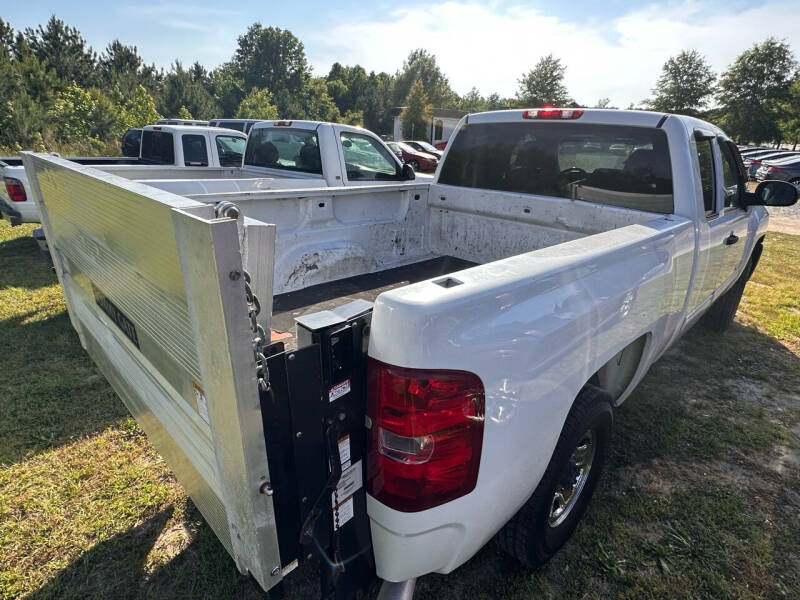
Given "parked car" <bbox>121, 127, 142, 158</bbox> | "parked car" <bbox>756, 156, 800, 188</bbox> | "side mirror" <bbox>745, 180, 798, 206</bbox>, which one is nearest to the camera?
"side mirror" <bbox>745, 180, 798, 206</bbox>

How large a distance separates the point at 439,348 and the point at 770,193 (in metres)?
3.61

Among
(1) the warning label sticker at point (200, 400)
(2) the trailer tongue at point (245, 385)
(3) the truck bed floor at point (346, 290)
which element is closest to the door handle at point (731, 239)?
(3) the truck bed floor at point (346, 290)

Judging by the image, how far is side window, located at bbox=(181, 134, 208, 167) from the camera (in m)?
7.55

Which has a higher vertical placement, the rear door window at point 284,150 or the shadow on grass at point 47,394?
the rear door window at point 284,150

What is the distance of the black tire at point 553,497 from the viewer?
1861 millimetres

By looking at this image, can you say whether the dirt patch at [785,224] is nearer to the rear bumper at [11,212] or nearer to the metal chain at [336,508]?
the metal chain at [336,508]

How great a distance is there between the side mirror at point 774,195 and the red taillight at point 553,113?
4.94 ft

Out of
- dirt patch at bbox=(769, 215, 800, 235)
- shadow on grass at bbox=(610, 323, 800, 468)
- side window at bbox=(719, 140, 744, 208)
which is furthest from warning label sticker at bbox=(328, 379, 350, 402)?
dirt patch at bbox=(769, 215, 800, 235)

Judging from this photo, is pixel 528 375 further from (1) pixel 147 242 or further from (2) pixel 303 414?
(1) pixel 147 242

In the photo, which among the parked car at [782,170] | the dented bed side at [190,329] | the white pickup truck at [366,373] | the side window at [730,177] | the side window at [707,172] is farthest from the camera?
the parked car at [782,170]

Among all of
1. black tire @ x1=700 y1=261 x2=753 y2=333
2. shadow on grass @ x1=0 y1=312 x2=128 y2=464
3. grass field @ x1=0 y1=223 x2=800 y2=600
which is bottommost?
grass field @ x1=0 y1=223 x2=800 y2=600

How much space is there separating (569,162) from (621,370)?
1.52 metres

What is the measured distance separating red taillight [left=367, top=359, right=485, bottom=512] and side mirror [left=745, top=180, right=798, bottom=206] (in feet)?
10.7

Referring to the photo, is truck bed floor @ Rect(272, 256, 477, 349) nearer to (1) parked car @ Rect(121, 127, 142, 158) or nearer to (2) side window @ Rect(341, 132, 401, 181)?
(2) side window @ Rect(341, 132, 401, 181)
